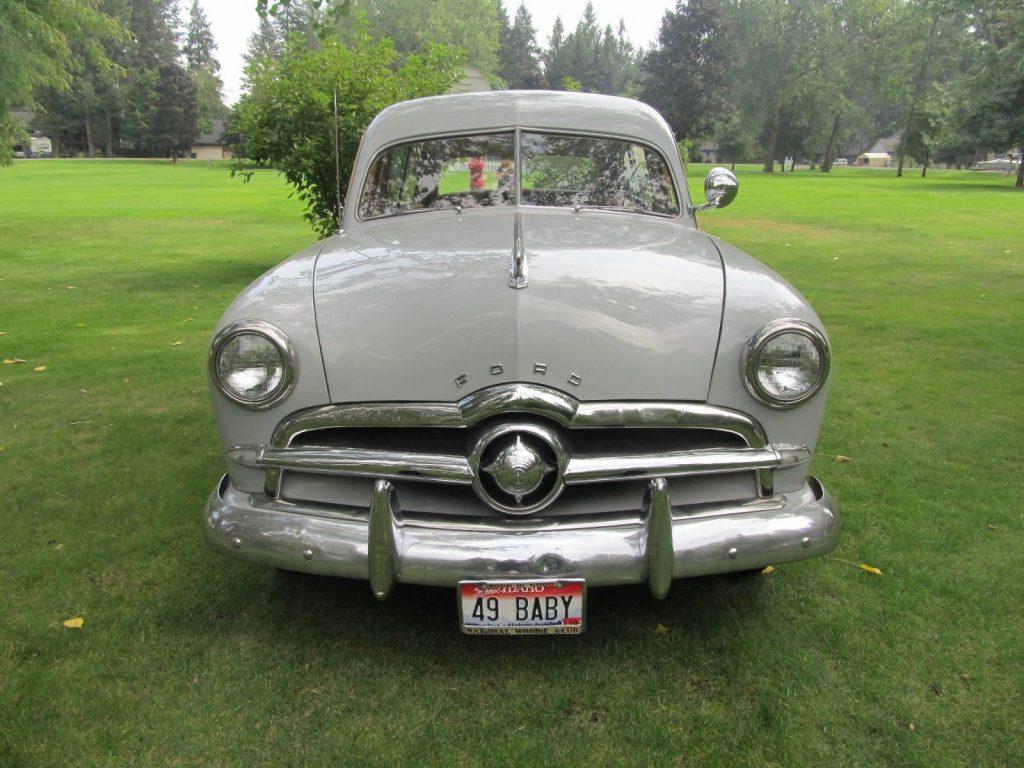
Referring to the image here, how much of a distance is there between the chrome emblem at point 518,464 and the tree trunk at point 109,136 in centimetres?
7465

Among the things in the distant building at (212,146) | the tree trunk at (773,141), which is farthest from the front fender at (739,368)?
the distant building at (212,146)

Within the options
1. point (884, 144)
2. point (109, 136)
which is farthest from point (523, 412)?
point (884, 144)

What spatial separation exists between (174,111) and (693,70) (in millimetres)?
38256

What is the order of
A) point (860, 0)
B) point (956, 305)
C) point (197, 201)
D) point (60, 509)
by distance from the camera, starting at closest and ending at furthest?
point (60, 509) → point (956, 305) → point (197, 201) → point (860, 0)

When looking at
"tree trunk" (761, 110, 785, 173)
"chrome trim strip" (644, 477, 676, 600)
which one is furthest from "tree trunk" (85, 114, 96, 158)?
"chrome trim strip" (644, 477, 676, 600)

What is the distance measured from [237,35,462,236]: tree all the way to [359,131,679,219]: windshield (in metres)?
5.02

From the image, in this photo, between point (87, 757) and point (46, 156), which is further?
point (46, 156)

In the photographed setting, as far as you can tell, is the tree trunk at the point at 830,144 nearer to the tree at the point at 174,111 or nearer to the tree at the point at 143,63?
the tree at the point at 174,111

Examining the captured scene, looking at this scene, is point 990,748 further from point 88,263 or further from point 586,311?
point 88,263

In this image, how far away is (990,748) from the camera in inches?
86.4

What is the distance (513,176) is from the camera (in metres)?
3.72

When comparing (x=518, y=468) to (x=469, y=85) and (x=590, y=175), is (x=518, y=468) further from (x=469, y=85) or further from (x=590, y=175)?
(x=469, y=85)

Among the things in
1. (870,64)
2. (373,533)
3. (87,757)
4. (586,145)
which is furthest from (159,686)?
(870,64)

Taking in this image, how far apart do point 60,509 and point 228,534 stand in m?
1.67
